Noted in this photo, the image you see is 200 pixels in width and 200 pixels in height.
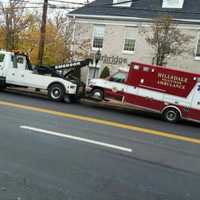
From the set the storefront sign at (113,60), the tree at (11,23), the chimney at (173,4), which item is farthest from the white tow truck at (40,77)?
the chimney at (173,4)

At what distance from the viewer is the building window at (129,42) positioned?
27.0m

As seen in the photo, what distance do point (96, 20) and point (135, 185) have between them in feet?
75.9

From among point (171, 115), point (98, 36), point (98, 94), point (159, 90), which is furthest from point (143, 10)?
point (171, 115)

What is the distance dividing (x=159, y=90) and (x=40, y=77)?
589 cm

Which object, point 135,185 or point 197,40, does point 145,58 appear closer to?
point 197,40

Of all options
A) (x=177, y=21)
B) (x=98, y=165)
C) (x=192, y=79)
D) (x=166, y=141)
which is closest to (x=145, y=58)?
(x=177, y=21)

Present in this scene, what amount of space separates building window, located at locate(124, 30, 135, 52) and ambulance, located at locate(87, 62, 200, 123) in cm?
1125

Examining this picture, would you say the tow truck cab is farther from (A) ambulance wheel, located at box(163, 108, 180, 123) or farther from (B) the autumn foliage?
(B) the autumn foliage

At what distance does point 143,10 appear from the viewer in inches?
1053

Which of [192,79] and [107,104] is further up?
[192,79]

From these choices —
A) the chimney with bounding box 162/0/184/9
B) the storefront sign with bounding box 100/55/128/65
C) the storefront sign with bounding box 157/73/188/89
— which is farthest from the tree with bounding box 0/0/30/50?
the storefront sign with bounding box 157/73/188/89

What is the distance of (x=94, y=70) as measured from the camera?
91.5 ft

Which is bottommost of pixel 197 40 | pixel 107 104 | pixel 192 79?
pixel 107 104

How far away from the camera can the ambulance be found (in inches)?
586
